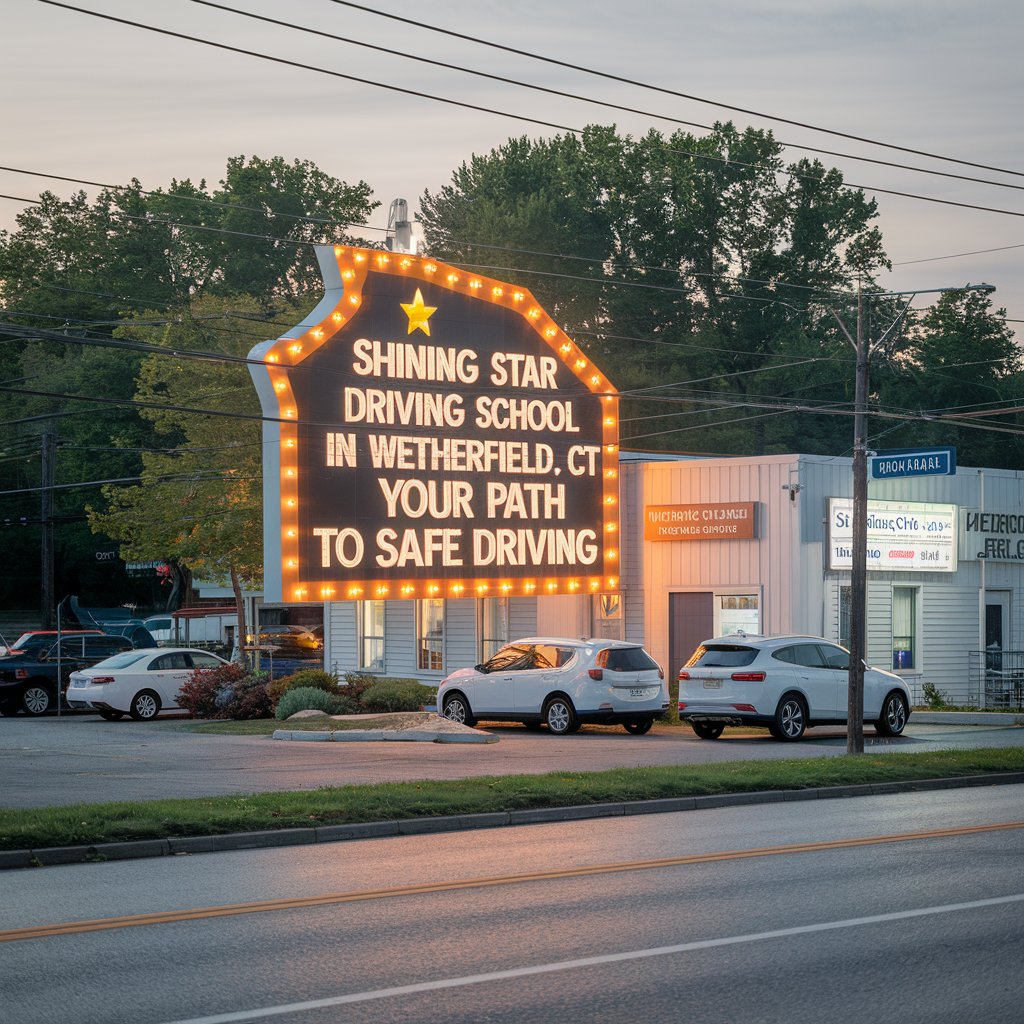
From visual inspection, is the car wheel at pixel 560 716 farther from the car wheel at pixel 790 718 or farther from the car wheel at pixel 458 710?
the car wheel at pixel 790 718

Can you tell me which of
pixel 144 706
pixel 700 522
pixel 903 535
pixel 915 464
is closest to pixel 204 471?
pixel 144 706

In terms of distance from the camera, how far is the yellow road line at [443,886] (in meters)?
10.5

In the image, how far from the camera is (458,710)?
3045 cm

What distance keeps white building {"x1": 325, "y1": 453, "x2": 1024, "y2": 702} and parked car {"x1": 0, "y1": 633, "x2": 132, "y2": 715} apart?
7.99m

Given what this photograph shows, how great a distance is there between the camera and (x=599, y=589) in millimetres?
35312

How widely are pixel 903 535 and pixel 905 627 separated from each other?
2.14 m

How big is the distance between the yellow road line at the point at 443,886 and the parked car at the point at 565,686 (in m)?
13.0

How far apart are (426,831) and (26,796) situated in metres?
5.04

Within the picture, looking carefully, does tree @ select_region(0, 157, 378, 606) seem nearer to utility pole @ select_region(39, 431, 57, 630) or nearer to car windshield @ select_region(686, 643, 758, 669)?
utility pole @ select_region(39, 431, 57, 630)

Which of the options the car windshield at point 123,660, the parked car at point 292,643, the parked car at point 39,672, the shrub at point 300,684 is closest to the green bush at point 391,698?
the shrub at point 300,684

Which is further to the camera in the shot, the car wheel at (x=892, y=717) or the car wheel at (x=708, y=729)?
the car wheel at (x=892, y=717)

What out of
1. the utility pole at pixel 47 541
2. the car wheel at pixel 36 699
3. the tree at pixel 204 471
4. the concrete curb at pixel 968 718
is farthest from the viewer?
the utility pole at pixel 47 541

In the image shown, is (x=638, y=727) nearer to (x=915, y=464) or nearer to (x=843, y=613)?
(x=843, y=613)

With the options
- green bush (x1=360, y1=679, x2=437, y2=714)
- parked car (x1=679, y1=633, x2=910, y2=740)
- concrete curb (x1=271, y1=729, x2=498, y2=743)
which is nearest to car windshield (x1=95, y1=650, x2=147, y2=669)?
green bush (x1=360, y1=679, x2=437, y2=714)
